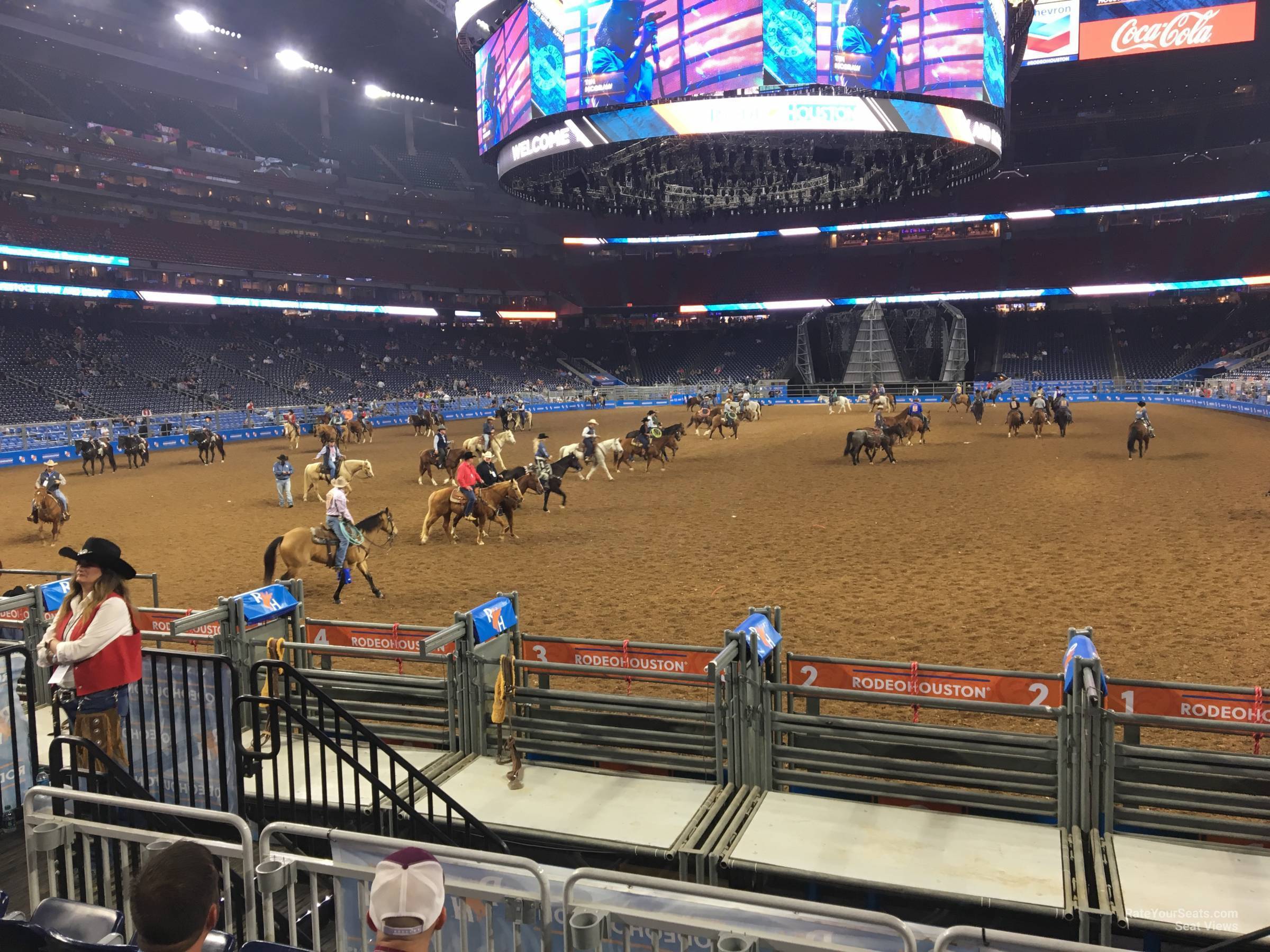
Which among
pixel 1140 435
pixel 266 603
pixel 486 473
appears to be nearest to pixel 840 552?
pixel 486 473

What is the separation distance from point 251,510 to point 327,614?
10374 mm

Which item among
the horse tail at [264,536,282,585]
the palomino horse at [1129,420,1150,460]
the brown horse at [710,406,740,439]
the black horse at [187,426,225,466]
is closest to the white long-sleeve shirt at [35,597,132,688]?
the horse tail at [264,536,282,585]

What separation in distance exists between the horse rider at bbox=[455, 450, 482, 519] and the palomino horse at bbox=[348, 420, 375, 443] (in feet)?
72.6

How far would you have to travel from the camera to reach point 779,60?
112 feet

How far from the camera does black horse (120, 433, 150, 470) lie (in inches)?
1276

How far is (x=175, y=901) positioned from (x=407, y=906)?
754 millimetres

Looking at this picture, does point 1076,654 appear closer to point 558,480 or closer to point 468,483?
point 468,483

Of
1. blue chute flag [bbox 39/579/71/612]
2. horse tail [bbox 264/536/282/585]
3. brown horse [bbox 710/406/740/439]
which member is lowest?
horse tail [bbox 264/536/282/585]

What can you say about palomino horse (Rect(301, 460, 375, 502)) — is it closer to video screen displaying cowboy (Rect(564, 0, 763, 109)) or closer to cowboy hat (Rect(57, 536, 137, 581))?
cowboy hat (Rect(57, 536, 137, 581))

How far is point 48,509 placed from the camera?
1867 centimetres

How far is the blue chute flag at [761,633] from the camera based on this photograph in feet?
23.3

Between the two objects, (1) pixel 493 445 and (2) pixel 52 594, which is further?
(1) pixel 493 445

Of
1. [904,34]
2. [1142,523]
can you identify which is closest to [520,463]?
[1142,523]

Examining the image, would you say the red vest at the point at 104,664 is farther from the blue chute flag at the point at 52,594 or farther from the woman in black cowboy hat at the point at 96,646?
the blue chute flag at the point at 52,594
